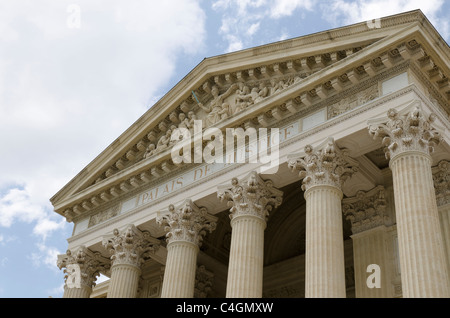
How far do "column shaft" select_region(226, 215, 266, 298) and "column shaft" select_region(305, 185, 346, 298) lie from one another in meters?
2.18

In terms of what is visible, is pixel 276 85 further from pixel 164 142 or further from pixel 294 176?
pixel 164 142

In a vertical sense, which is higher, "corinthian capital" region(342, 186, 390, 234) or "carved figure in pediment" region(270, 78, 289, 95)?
"carved figure in pediment" region(270, 78, 289, 95)

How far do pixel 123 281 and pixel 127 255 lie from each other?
38.8 inches

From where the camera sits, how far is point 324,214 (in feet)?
57.1

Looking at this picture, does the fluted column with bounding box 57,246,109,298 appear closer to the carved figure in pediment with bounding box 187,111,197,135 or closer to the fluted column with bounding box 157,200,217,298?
the fluted column with bounding box 157,200,217,298

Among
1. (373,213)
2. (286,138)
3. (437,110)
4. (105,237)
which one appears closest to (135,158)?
(105,237)

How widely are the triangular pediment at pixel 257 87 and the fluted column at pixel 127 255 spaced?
6.99 ft

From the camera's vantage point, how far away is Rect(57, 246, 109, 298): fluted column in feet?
81.4

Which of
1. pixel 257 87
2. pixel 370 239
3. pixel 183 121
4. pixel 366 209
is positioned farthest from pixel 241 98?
pixel 370 239

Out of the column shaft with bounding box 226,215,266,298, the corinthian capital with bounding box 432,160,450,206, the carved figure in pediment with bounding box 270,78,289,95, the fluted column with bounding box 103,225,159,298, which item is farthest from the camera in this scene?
the fluted column with bounding box 103,225,159,298

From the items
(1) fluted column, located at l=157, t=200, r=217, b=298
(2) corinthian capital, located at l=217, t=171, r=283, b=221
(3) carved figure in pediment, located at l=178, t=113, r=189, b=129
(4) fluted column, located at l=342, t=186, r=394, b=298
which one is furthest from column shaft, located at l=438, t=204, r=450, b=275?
(3) carved figure in pediment, located at l=178, t=113, r=189, b=129
